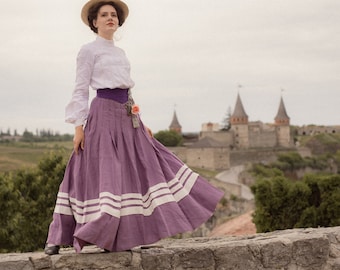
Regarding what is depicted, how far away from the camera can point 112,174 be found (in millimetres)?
5328

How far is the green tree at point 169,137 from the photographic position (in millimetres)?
101000

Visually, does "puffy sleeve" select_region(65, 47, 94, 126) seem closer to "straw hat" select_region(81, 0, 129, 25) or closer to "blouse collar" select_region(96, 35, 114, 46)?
"blouse collar" select_region(96, 35, 114, 46)

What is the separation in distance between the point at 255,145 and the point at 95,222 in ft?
322

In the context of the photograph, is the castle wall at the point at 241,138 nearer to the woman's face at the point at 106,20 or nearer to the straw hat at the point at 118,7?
the straw hat at the point at 118,7

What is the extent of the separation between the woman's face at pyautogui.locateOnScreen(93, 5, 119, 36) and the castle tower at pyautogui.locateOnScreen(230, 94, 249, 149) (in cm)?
9454

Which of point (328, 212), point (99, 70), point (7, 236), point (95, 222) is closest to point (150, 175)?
point (95, 222)

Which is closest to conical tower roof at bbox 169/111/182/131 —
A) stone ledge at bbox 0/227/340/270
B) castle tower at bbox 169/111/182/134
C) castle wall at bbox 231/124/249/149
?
castle tower at bbox 169/111/182/134

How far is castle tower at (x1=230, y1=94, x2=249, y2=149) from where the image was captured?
99875mm

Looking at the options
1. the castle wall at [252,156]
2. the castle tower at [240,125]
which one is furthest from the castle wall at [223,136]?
the castle wall at [252,156]

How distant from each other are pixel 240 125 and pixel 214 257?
312 ft

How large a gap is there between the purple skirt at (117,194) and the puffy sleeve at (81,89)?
0.39 ft

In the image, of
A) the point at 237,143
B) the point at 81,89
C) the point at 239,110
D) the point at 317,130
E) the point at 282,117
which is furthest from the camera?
the point at 317,130

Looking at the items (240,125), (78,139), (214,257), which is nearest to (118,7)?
(78,139)

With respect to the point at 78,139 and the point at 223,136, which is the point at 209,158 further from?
the point at 78,139
